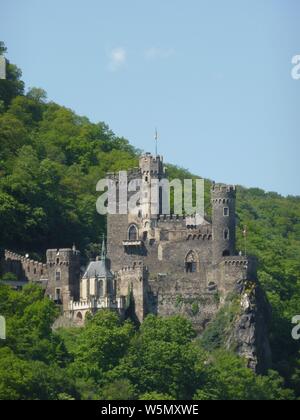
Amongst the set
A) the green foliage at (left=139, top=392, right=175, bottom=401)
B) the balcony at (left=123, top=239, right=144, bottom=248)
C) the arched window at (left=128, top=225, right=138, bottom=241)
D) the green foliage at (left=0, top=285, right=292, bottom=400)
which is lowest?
the green foliage at (left=139, top=392, right=175, bottom=401)

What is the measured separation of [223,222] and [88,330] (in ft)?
35.3

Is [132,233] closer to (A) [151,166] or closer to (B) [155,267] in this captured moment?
(B) [155,267]

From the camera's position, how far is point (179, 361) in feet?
396

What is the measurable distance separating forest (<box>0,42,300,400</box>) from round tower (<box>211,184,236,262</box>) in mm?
5113

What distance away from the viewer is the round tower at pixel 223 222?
4980 inches

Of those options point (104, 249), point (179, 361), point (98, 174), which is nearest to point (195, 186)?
point (98, 174)

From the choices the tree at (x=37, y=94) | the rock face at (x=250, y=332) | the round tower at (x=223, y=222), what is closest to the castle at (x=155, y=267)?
the round tower at (x=223, y=222)

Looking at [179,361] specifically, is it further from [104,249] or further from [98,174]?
[98,174]

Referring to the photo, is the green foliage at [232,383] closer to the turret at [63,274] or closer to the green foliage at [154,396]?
the green foliage at [154,396]

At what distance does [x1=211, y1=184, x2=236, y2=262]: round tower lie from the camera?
126500 millimetres

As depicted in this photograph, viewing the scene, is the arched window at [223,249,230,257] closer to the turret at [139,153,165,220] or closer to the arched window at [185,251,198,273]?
the arched window at [185,251,198,273]

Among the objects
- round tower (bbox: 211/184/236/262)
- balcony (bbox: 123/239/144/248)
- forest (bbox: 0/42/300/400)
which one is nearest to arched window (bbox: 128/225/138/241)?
balcony (bbox: 123/239/144/248)

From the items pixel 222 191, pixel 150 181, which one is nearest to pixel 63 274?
pixel 150 181

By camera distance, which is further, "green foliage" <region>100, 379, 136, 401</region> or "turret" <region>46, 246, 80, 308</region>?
"turret" <region>46, 246, 80, 308</region>
